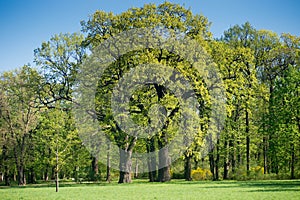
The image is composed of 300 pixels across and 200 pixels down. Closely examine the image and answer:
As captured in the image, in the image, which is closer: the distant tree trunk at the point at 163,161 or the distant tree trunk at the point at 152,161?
the distant tree trunk at the point at 163,161

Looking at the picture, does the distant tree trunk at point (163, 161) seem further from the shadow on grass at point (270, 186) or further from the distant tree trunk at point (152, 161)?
the shadow on grass at point (270, 186)

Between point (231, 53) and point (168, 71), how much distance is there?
8491 mm

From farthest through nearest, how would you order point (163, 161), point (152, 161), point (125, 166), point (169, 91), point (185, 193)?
point (152, 161) < point (125, 166) < point (163, 161) < point (169, 91) < point (185, 193)

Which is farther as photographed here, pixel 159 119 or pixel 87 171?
pixel 87 171

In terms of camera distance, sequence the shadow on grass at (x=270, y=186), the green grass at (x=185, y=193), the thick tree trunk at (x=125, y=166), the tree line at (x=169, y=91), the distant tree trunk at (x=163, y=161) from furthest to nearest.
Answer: the thick tree trunk at (x=125, y=166) → the distant tree trunk at (x=163, y=161) → the tree line at (x=169, y=91) → the shadow on grass at (x=270, y=186) → the green grass at (x=185, y=193)

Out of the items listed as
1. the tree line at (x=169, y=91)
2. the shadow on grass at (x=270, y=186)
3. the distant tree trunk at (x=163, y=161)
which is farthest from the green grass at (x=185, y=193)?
the distant tree trunk at (x=163, y=161)

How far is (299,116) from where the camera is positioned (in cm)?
3938

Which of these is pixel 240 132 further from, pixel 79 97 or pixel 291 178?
pixel 79 97

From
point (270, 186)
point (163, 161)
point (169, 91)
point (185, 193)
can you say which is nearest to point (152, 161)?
point (163, 161)

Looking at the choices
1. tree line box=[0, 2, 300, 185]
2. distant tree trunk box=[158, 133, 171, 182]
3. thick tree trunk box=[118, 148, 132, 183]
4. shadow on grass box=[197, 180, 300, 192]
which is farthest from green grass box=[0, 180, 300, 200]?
thick tree trunk box=[118, 148, 132, 183]

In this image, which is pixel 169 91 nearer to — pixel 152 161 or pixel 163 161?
pixel 163 161

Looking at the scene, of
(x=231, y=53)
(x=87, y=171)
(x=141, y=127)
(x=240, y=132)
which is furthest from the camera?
(x=87, y=171)

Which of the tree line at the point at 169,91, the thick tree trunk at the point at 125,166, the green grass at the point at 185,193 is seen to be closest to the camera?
the green grass at the point at 185,193

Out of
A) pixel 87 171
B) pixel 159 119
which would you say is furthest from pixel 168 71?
pixel 87 171
